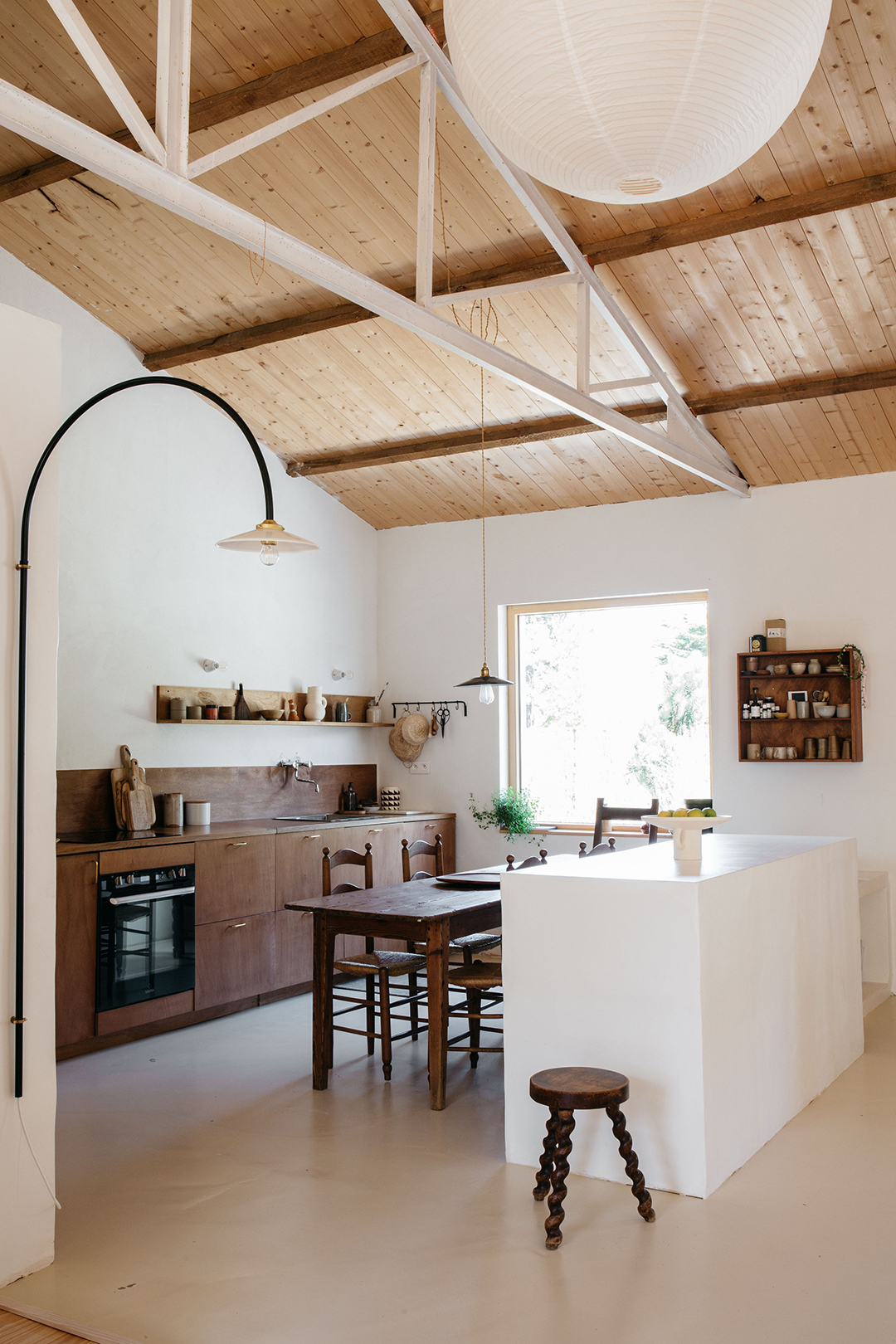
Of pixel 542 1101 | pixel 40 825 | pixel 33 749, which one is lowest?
pixel 542 1101

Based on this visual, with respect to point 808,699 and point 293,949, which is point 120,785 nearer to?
point 293,949

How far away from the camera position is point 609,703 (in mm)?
7512

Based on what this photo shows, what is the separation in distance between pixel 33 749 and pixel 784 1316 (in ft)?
8.22

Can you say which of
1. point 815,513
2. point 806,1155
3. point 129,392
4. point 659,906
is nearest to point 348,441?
point 129,392

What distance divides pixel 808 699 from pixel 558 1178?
4.14 meters

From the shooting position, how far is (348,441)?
7.34 m

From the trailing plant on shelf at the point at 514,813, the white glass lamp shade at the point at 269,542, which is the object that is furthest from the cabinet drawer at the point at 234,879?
the white glass lamp shade at the point at 269,542

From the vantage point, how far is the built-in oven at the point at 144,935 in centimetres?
520

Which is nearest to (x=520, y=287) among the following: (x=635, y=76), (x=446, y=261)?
(x=446, y=261)

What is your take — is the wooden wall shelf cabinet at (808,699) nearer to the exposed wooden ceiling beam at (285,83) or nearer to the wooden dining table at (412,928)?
the wooden dining table at (412,928)

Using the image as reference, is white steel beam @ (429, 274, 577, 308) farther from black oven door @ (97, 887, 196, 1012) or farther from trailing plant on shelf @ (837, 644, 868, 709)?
black oven door @ (97, 887, 196, 1012)

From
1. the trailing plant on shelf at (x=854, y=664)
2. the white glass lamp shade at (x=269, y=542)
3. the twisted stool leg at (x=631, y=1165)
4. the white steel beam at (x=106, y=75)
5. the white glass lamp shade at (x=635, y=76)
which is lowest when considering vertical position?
the twisted stool leg at (x=631, y=1165)

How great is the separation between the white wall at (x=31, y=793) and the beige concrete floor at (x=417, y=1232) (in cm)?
24

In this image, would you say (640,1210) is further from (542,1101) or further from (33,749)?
(33,749)
